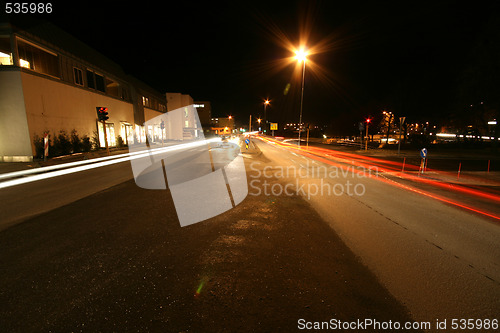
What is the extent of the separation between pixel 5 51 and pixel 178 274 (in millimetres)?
21700

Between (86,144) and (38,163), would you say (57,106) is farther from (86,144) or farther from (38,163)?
(38,163)

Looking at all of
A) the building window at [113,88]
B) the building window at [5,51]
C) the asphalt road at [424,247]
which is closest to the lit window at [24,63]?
the building window at [5,51]

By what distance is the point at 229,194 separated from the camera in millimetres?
7324

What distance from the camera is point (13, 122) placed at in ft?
46.4

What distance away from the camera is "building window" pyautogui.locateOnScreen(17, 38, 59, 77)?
15101 millimetres

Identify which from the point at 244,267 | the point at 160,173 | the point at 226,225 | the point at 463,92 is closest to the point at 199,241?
the point at 226,225

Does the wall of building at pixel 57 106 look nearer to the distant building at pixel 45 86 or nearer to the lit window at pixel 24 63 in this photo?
the distant building at pixel 45 86

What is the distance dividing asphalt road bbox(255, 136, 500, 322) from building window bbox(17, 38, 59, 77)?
2094 centimetres

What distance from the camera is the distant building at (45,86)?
1391cm

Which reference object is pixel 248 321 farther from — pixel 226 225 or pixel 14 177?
pixel 14 177

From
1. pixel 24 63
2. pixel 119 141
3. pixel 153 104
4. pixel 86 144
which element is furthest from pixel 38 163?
pixel 153 104

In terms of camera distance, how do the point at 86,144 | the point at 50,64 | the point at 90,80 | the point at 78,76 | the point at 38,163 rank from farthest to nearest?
1. the point at 90,80
2. the point at 78,76
3. the point at 86,144
4. the point at 50,64
5. the point at 38,163

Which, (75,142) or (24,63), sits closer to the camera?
(24,63)
